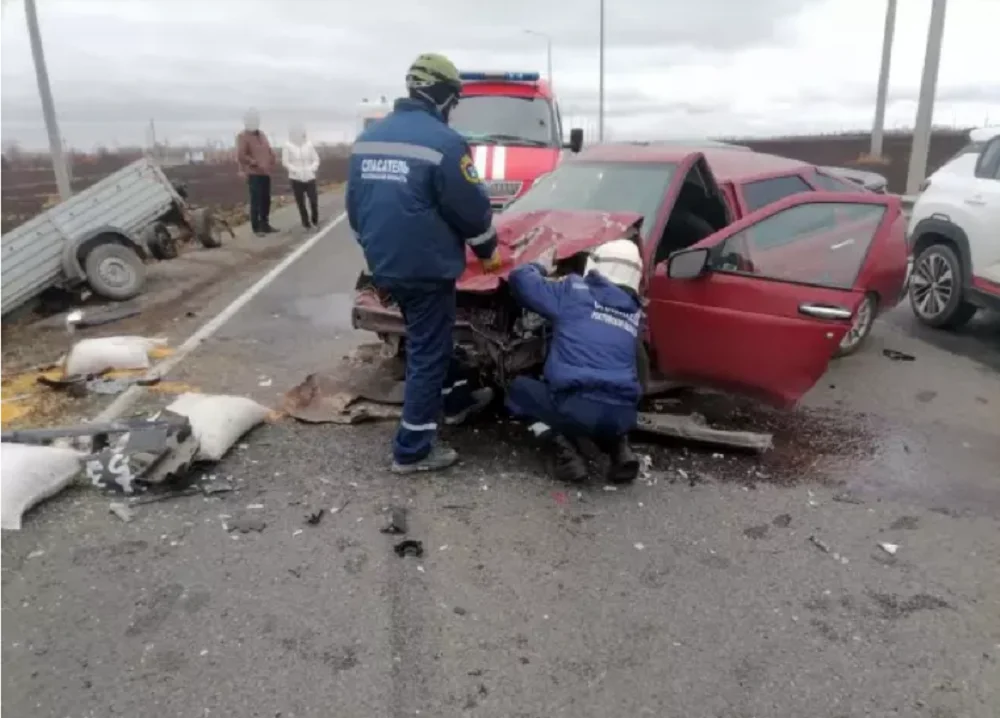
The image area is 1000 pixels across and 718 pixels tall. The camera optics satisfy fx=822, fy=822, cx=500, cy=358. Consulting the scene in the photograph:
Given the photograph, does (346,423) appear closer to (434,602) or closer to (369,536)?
(369,536)

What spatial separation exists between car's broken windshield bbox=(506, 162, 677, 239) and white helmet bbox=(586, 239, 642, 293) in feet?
3.36

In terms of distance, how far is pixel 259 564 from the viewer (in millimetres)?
3609

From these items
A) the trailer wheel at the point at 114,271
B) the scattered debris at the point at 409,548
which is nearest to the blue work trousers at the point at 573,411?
the scattered debris at the point at 409,548

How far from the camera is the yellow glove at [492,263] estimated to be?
4594 millimetres

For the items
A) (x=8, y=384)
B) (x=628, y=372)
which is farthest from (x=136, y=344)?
(x=628, y=372)

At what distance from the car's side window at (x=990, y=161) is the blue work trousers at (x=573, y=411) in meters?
4.97

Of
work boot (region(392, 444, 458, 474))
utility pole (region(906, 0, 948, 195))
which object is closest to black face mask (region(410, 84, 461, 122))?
work boot (region(392, 444, 458, 474))

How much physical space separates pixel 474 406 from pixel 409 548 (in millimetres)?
1656

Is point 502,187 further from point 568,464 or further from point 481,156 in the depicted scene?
point 568,464

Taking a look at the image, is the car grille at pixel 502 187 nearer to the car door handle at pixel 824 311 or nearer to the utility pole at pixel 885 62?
the car door handle at pixel 824 311

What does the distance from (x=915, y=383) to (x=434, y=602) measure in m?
4.63

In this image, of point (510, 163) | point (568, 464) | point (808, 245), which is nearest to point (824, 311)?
point (808, 245)

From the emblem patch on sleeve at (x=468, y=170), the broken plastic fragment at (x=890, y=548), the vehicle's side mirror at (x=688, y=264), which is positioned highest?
the emblem patch on sleeve at (x=468, y=170)

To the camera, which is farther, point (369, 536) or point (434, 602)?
point (369, 536)
